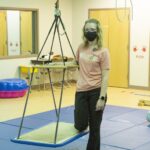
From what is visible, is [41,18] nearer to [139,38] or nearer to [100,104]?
[139,38]

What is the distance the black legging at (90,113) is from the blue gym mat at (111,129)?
35.9 inches

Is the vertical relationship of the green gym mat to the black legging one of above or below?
below

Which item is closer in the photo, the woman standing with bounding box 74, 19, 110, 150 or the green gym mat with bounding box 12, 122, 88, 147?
the woman standing with bounding box 74, 19, 110, 150

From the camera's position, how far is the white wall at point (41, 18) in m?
9.21

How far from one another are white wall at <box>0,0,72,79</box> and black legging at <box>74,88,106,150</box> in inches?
216

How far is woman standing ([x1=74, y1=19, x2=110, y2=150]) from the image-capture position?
3.88 metres

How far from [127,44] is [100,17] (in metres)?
1.18

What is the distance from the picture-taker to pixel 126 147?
16.0 feet

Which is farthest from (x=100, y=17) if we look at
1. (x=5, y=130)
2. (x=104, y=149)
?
(x=104, y=149)

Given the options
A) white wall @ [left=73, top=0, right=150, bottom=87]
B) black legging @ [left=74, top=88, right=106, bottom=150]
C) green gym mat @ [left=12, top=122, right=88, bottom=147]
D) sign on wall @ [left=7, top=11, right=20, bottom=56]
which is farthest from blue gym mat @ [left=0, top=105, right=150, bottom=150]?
sign on wall @ [left=7, top=11, right=20, bottom=56]

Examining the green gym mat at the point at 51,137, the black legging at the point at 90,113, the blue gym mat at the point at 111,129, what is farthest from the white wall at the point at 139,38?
the black legging at the point at 90,113

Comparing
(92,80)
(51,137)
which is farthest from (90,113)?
(51,137)

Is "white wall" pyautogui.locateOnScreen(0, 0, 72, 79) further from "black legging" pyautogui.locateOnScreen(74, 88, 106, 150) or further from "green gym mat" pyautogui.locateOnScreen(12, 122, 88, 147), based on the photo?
"black legging" pyautogui.locateOnScreen(74, 88, 106, 150)

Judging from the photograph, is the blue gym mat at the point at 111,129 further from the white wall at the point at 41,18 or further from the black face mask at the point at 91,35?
the white wall at the point at 41,18
